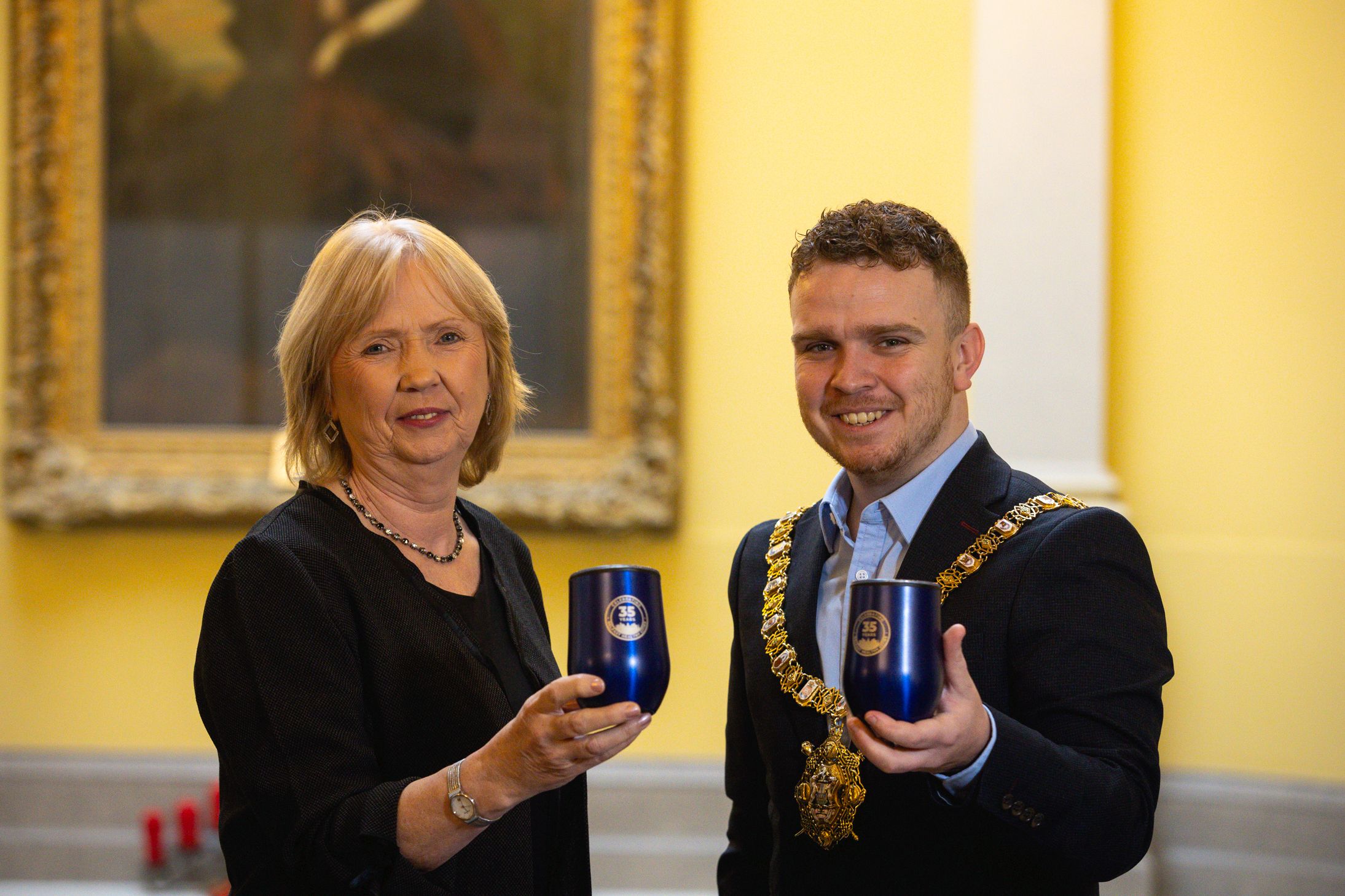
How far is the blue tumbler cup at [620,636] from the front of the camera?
1.54 m

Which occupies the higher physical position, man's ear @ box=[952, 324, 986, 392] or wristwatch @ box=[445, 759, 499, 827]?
man's ear @ box=[952, 324, 986, 392]

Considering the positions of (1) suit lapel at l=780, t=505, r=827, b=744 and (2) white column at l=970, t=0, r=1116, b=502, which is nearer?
(1) suit lapel at l=780, t=505, r=827, b=744

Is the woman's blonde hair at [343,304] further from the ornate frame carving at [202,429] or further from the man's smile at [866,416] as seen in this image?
the ornate frame carving at [202,429]

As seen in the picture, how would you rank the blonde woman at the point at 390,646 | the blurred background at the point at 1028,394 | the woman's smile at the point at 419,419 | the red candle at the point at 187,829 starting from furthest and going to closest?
the blurred background at the point at 1028,394 < the red candle at the point at 187,829 < the woman's smile at the point at 419,419 < the blonde woman at the point at 390,646

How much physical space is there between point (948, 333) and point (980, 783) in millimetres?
748

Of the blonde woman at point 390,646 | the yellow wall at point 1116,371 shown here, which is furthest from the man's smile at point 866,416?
the yellow wall at point 1116,371

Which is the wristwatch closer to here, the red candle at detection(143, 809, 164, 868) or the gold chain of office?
the gold chain of office

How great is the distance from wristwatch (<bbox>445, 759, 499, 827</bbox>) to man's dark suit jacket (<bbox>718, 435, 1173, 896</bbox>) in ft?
1.87

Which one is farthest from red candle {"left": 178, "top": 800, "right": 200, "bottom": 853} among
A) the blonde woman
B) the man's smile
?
the man's smile

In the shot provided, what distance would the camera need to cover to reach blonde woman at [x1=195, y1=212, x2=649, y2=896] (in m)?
1.68

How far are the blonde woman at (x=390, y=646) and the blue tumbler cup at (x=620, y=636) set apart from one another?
0.03 meters

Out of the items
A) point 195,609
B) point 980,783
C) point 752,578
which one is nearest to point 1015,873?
point 980,783

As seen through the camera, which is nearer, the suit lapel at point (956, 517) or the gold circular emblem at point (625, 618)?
the gold circular emblem at point (625, 618)

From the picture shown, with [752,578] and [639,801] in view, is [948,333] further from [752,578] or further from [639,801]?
[639,801]
